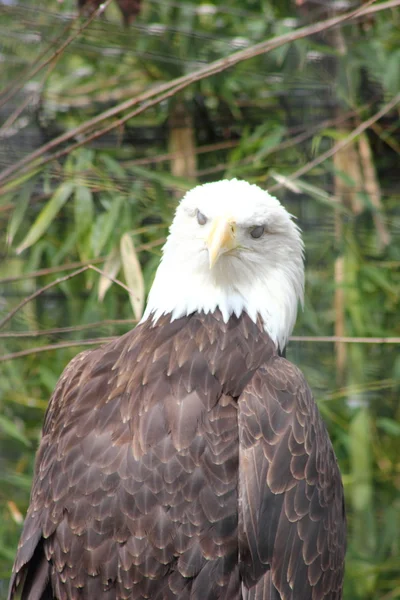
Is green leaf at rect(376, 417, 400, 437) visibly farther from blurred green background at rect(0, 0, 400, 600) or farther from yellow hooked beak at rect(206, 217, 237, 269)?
yellow hooked beak at rect(206, 217, 237, 269)

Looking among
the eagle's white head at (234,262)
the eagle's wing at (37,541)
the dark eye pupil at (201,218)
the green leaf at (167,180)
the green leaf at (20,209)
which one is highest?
the green leaf at (167,180)

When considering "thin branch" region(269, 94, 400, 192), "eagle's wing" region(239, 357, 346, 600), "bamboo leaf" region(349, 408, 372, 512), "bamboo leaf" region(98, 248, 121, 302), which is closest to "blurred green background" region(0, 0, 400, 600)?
"bamboo leaf" region(349, 408, 372, 512)

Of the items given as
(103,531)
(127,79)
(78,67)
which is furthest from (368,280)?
(103,531)

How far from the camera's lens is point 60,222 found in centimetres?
310

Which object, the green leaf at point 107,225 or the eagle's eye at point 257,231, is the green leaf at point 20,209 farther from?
the eagle's eye at point 257,231

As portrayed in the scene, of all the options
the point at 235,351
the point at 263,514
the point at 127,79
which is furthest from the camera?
the point at 127,79

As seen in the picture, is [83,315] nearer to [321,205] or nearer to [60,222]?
[60,222]

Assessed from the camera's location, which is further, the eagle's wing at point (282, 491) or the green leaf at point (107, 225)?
the green leaf at point (107, 225)

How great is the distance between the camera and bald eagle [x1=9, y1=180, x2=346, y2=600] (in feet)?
5.40

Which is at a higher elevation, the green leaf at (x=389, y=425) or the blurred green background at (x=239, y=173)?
the blurred green background at (x=239, y=173)

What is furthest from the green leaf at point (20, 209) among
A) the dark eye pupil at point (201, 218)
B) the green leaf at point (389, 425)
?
the green leaf at point (389, 425)

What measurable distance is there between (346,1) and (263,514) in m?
2.16

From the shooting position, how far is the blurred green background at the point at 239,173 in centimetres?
290

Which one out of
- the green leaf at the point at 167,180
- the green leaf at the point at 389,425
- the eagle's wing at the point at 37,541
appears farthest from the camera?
the green leaf at the point at 389,425
